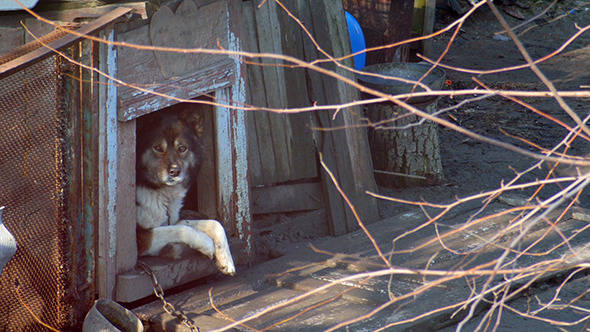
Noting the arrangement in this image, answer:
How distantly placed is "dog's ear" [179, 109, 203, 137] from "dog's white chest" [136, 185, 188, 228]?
410 mm

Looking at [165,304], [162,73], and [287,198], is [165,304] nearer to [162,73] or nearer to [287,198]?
[162,73]

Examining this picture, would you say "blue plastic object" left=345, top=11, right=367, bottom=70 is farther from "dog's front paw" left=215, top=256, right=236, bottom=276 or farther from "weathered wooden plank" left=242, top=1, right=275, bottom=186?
"dog's front paw" left=215, top=256, right=236, bottom=276

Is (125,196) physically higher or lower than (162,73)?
lower

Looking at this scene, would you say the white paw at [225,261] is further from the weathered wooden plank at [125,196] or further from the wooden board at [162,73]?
the wooden board at [162,73]

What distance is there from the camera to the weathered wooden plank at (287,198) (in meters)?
5.00

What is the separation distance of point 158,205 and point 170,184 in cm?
19

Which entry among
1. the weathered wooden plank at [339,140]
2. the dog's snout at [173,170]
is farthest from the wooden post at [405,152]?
the dog's snout at [173,170]

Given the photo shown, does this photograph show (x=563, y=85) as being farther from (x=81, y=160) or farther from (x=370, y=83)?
(x=81, y=160)

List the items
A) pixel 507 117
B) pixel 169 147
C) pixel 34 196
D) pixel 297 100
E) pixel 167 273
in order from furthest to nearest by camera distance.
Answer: pixel 507 117
pixel 297 100
pixel 169 147
pixel 167 273
pixel 34 196

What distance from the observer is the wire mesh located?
329 centimetres

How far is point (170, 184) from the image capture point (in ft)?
13.2

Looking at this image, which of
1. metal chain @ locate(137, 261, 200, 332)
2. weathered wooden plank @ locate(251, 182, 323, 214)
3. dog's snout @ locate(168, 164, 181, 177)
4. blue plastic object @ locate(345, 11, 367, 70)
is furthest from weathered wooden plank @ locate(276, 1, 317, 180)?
blue plastic object @ locate(345, 11, 367, 70)

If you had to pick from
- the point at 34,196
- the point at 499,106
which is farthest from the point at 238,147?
the point at 499,106

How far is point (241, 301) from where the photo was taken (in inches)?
146
